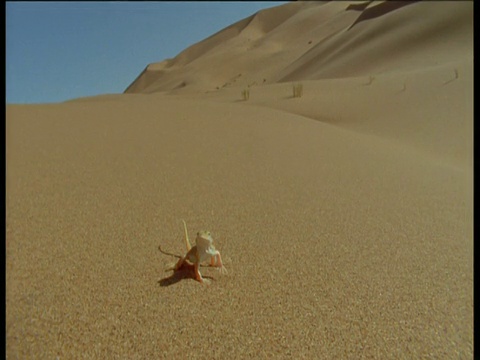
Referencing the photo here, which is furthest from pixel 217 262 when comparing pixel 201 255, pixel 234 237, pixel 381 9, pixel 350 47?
pixel 381 9

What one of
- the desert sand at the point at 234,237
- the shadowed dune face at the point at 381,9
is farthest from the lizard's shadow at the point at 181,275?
the shadowed dune face at the point at 381,9

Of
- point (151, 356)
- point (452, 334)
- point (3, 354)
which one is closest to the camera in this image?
point (3, 354)

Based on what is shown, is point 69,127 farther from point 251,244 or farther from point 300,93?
point 300,93

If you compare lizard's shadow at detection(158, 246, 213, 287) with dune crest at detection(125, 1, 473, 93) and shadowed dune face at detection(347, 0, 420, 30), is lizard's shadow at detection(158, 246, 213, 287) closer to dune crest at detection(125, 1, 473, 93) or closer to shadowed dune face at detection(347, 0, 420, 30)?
dune crest at detection(125, 1, 473, 93)

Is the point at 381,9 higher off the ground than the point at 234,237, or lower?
higher

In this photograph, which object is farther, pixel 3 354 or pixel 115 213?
pixel 115 213

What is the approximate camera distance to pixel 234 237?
204cm

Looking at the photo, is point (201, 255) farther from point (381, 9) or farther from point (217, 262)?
point (381, 9)

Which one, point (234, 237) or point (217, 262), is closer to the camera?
point (217, 262)

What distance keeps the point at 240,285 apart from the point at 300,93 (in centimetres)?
766

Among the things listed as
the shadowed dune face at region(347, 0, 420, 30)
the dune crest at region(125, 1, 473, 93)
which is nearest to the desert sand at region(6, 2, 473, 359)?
the dune crest at region(125, 1, 473, 93)

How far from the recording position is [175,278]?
1613mm

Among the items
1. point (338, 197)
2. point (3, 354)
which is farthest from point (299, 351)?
point (338, 197)

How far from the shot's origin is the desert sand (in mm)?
1279
